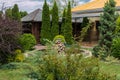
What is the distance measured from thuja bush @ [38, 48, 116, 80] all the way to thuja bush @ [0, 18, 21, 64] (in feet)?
18.2

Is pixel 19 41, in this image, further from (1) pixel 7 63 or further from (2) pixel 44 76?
(2) pixel 44 76

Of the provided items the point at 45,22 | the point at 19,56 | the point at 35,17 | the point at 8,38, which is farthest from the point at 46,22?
the point at 8,38

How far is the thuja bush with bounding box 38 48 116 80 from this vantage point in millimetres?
6742

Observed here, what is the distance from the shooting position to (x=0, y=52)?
1306 cm

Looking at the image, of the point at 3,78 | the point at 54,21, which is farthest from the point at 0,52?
the point at 54,21

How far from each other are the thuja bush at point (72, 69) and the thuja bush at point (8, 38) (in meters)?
5.53

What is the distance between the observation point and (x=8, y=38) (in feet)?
42.2

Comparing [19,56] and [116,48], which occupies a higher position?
[19,56]

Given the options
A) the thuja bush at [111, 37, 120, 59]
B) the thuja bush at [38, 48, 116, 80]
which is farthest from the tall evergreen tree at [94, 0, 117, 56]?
the thuja bush at [38, 48, 116, 80]

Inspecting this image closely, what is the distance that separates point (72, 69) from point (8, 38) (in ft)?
21.4

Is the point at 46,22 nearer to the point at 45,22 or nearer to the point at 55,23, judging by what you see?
the point at 45,22

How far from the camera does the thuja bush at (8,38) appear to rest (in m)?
12.5

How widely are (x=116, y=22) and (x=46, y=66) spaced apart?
11457 mm

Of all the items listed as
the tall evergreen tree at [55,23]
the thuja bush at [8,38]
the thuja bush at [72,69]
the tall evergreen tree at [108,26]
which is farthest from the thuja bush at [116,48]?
the tall evergreen tree at [55,23]
